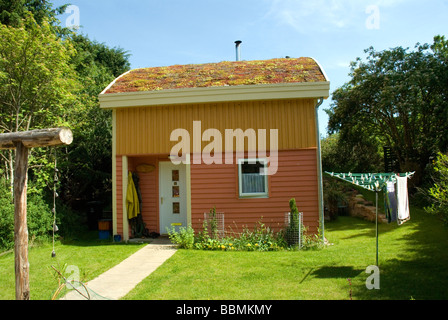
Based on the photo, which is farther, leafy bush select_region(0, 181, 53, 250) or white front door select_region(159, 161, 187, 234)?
white front door select_region(159, 161, 187, 234)

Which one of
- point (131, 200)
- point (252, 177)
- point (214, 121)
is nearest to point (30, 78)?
point (131, 200)

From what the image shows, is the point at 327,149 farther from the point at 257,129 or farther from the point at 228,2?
the point at 228,2

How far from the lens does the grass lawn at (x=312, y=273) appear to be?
16.2 ft

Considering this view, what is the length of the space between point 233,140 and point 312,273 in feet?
13.6

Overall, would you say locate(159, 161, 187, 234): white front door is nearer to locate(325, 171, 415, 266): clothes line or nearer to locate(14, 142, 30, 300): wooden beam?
locate(325, 171, 415, 266): clothes line

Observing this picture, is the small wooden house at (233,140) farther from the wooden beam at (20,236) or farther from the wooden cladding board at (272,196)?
the wooden beam at (20,236)

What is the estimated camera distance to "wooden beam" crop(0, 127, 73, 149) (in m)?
4.29

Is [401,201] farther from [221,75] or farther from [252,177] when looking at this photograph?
[221,75]

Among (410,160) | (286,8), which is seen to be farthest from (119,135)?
(410,160)

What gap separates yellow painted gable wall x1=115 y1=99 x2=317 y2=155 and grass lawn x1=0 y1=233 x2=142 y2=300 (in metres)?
2.63

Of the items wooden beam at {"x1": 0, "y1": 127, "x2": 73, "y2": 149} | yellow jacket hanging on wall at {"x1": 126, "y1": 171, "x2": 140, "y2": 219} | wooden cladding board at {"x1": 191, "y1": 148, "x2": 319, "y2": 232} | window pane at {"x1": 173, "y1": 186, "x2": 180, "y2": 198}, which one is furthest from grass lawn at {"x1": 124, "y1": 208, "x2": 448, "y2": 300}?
window pane at {"x1": 173, "y1": 186, "x2": 180, "y2": 198}

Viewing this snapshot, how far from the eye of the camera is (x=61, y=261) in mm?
7062

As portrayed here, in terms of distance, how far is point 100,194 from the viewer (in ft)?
42.0

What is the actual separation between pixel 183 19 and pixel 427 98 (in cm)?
1024
